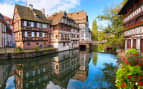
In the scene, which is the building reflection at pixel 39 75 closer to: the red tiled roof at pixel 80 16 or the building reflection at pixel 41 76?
the building reflection at pixel 41 76

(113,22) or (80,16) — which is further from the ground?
(80,16)

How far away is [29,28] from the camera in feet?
77.4

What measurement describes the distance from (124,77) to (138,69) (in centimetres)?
71

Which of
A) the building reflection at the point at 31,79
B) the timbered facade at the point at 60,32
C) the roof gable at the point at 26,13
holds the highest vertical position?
the roof gable at the point at 26,13

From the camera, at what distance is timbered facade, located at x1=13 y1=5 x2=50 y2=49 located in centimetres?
2270

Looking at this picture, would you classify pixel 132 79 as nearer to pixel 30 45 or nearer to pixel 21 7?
pixel 30 45

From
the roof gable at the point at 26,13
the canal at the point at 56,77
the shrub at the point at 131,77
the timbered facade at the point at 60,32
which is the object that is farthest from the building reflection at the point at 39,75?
the timbered facade at the point at 60,32

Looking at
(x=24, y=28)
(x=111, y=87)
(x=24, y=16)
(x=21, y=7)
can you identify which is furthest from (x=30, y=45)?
(x=111, y=87)

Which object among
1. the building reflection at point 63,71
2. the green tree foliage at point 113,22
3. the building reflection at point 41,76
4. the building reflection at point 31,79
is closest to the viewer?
the building reflection at point 31,79

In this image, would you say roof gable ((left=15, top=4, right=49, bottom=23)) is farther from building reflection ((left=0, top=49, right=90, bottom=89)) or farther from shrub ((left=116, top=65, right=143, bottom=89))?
shrub ((left=116, top=65, right=143, bottom=89))

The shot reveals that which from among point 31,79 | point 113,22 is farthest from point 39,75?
point 113,22

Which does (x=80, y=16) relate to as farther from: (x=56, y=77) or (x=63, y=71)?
(x=56, y=77)

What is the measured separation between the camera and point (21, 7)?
24.8 meters

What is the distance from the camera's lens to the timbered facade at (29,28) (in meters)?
22.7
